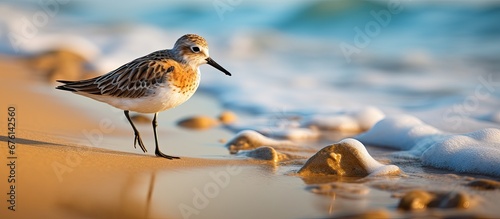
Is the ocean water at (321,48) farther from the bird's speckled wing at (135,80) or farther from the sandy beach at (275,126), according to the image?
the bird's speckled wing at (135,80)

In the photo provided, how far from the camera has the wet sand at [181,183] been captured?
4125mm

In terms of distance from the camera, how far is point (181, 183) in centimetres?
484

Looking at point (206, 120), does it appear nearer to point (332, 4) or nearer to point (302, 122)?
point (302, 122)

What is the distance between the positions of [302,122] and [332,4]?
35.0ft

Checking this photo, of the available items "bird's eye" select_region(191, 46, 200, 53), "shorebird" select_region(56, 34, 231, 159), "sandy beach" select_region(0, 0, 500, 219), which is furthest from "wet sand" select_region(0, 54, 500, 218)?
"bird's eye" select_region(191, 46, 200, 53)

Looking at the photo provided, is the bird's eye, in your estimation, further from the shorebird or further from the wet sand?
the wet sand

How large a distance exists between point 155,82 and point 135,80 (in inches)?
8.0

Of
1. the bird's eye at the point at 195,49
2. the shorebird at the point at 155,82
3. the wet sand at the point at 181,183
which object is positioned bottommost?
the wet sand at the point at 181,183

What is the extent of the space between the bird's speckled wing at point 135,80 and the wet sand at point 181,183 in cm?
50

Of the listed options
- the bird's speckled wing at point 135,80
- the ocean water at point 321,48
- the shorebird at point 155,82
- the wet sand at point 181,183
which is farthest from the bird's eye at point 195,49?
the ocean water at point 321,48

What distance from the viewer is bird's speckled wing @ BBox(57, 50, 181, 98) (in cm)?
555

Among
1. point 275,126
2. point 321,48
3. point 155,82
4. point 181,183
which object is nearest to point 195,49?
point 155,82

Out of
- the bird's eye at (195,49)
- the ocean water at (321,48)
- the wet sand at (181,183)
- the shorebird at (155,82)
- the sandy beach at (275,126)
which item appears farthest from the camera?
the ocean water at (321,48)

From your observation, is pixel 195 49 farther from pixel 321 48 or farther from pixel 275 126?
pixel 321 48
